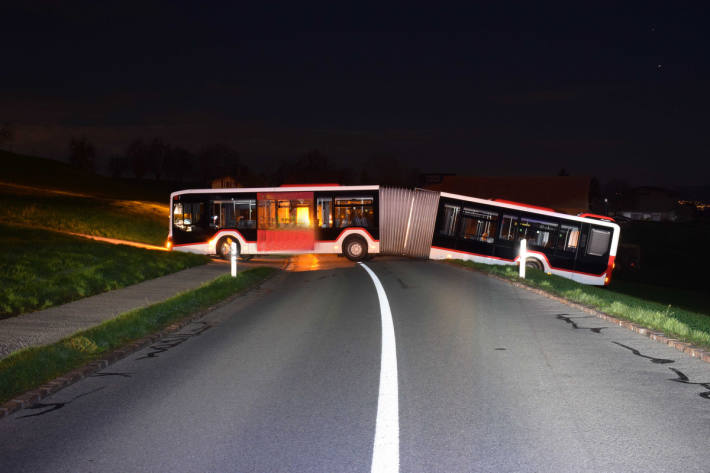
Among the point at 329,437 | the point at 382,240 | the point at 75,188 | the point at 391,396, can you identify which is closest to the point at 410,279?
the point at 382,240

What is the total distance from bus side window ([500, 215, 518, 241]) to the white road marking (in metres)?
18.6

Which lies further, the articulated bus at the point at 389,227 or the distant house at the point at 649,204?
the distant house at the point at 649,204

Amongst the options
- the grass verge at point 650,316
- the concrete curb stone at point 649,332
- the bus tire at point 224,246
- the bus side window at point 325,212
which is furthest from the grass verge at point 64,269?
the grass verge at point 650,316

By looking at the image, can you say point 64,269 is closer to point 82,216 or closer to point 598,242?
point 598,242

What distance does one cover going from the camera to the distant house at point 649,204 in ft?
407

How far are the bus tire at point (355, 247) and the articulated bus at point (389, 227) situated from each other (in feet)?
0.14

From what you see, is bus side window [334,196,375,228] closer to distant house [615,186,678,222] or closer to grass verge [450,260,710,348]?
grass verge [450,260,710,348]

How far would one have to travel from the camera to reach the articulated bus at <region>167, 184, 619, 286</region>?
88.5 feet

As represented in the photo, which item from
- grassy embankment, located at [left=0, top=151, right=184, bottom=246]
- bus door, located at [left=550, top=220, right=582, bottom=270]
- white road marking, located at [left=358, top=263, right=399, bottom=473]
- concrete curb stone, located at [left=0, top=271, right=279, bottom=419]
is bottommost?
grassy embankment, located at [left=0, top=151, right=184, bottom=246]

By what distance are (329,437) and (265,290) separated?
1162 cm

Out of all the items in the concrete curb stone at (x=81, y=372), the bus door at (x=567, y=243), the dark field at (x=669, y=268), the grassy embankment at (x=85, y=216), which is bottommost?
the dark field at (x=669, y=268)

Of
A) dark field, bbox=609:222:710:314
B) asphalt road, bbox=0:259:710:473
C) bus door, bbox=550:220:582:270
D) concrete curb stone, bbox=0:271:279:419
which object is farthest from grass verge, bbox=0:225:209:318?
dark field, bbox=609:222:710:314

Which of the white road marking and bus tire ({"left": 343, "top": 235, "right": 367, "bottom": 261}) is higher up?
the white road marking

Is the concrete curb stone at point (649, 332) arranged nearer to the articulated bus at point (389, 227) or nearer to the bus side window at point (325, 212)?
the articulated bus at point (389, 227)
